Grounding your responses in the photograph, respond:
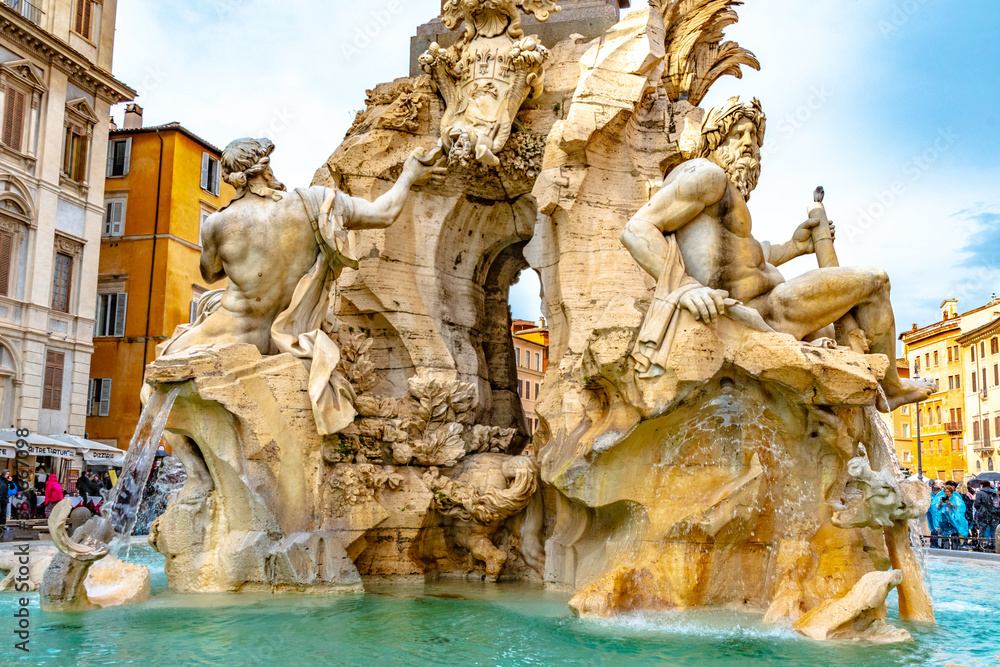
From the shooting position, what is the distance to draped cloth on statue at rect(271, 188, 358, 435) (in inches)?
279

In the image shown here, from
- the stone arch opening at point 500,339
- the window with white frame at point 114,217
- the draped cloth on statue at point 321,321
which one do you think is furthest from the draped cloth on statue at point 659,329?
the window with white frame at point 114,217

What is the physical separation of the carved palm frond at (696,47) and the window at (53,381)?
18.1 meters

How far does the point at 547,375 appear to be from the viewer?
→ 8.29 m

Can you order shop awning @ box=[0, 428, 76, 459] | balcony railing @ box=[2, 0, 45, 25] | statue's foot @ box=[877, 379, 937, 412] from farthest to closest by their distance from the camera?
1. balcony railing @ box=[2, 0, 45, 25]
2. shop awning @ box=[0, 428, 76, 459]
3. statue's foot @ box=[877, 379, 937, 412]

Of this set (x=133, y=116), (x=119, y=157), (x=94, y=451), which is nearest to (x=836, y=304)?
(x=94, y=451)

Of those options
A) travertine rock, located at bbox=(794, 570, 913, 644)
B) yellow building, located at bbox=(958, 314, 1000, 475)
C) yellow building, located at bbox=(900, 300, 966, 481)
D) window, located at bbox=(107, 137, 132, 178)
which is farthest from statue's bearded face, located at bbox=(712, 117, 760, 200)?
yellow building, located at bbox=(900, 300, 966, 481)

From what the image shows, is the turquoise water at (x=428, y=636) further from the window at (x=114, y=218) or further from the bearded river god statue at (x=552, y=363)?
the window at (x=114, y=218)

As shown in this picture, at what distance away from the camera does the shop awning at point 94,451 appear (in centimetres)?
1936

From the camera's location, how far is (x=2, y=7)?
20.9 m

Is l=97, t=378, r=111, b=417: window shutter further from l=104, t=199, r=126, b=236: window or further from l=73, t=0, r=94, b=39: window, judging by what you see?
l=73, t=0, r=94, b=39: window

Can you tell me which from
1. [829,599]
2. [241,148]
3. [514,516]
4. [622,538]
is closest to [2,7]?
[241,148]

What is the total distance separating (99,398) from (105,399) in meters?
0.18

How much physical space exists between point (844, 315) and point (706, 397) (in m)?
1.09

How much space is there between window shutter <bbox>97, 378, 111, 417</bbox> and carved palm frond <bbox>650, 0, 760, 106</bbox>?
22.0 m
